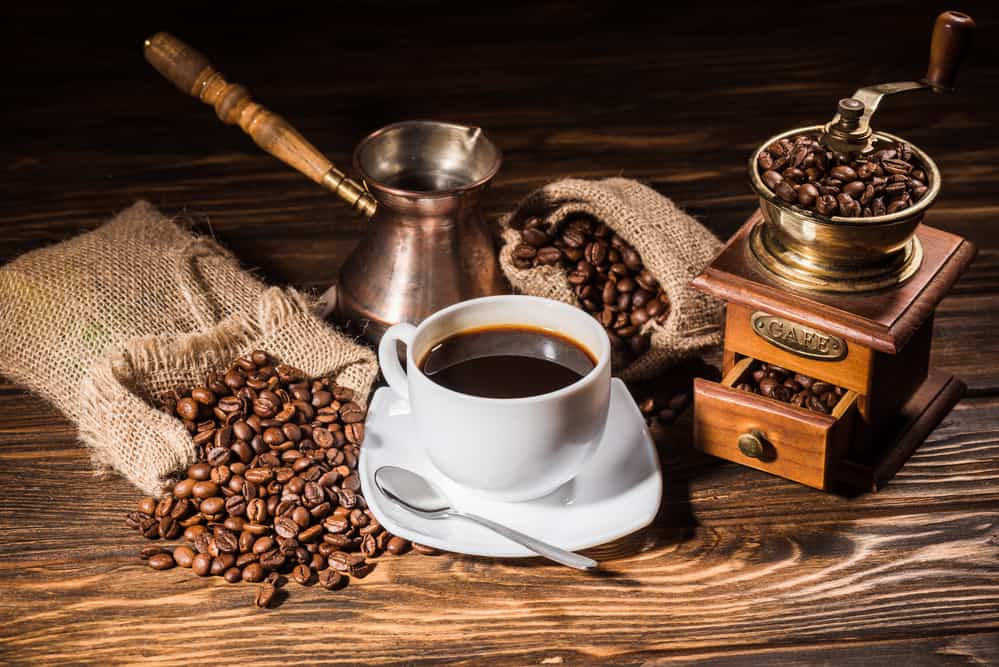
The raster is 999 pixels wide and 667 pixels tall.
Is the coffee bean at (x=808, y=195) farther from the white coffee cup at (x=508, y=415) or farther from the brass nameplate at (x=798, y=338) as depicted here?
the white coffee cup at (x=508, y=415)

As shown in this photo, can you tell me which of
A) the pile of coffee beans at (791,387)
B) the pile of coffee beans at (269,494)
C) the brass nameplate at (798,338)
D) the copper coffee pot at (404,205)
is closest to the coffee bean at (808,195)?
the brass nameplate at (798,338)

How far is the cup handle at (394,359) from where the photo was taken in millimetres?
1632

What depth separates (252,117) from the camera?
2.00 metres

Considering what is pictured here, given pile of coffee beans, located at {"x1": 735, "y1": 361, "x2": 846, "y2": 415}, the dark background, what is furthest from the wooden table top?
pile of coffee beans, located at {"x1": 735, "y1": 361, "x2": 846, "y2": 415}

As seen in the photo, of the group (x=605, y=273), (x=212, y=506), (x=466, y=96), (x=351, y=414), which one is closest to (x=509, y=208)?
(x=605, y=273)

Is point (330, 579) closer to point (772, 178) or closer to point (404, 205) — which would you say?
point (404, 205)

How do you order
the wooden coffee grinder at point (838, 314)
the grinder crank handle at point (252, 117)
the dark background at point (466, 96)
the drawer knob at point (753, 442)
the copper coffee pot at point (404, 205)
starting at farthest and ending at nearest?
the dark background at point (466, 96) < the grinder crank handle at point (252, 117) < the copper coffee pot at point (404, 205) < the drawer knob at point (753, 442) < the wooden coffee grinder at point (838, 314)

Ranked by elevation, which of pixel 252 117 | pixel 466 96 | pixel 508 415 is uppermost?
pixel 252 117

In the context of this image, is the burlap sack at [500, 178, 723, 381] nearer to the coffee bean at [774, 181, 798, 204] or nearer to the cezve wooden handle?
the coffee bean at [774, 181, 798, 204]

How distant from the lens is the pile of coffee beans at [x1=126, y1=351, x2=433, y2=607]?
62.4 inches

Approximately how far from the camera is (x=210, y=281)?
1.97 metres

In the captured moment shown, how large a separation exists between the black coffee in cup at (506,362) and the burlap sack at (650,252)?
28cm

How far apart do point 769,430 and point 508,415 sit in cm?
40

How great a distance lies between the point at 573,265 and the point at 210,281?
0.56 metres
